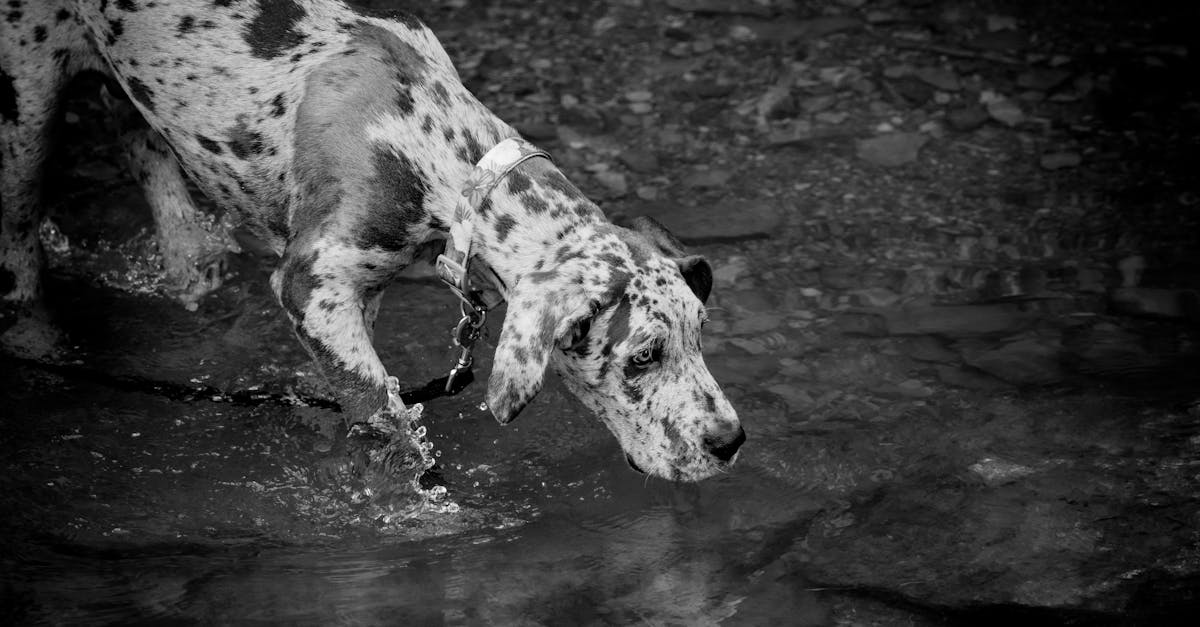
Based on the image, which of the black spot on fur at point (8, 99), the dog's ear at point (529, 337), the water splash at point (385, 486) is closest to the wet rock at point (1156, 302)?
the dog's ear at point (529, 337)

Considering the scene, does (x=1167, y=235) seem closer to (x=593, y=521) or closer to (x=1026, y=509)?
(x=1026, y=509)

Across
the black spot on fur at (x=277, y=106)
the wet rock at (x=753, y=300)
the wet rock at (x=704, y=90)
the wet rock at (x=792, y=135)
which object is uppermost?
the black spot on fur at (x=277, y=106)

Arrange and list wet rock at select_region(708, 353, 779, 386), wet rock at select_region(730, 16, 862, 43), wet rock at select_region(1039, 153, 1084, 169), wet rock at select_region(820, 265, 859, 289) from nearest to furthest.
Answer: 1. wet rock at select_region(708, 353, 779, 386)
2. wet rock at select_region(820, 265, 859, 289)
3. wet rock at select_region(1039, 153, 1084, 169)
4. wet rock at select_region(730, 16, 862, 43)

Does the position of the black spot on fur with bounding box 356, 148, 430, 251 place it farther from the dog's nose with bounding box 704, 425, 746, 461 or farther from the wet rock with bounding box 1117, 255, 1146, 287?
the wet rock with bounding box 1117, 255, 1146, 287

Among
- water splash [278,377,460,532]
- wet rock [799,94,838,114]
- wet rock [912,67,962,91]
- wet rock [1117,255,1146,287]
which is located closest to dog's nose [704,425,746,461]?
water splash [278,377,460,532]

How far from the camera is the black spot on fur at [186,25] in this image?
4.78 m

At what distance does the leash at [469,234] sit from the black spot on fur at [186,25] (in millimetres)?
1309

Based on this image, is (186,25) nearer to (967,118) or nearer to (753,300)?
(753,300)

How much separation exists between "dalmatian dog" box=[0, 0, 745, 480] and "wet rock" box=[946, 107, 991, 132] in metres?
3.51

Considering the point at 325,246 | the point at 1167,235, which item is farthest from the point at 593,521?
the point at 1167,235

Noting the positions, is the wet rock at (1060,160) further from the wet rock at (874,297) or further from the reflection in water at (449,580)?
the reflection in water at (449,580)

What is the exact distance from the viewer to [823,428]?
Result: 17.2ft

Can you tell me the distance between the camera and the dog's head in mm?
4039

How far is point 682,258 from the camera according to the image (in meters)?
4.45
